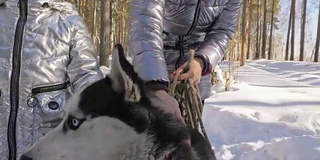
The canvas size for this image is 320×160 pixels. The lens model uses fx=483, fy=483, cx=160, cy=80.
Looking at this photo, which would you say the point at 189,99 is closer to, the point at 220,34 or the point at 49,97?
the point at 220,34

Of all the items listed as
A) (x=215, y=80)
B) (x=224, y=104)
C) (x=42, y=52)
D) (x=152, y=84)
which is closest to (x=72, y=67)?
(x=42, y=52)

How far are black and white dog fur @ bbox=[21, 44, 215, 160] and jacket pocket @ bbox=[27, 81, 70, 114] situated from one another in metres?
0.27

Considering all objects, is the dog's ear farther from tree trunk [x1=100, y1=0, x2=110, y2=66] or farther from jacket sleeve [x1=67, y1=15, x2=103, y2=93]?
tree trunk [x1=100, y1=0, x2=110, y2=66]

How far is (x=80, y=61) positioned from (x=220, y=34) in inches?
32.5

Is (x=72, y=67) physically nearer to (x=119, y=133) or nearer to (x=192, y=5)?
(x=119, y=133)

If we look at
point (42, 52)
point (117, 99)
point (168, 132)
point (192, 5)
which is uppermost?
point (192, 5)

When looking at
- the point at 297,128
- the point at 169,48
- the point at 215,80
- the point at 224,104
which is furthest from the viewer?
the point at 215,80

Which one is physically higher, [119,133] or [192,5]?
[192,5]

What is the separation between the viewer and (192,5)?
2.52 m

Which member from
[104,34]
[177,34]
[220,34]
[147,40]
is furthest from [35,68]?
[104,34]

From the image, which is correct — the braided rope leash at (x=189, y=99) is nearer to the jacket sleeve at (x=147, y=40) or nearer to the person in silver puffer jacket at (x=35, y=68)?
the jacket sleeve at (x=147, y=40)

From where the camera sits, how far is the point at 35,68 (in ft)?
7.11

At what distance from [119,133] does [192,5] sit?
3.08ft

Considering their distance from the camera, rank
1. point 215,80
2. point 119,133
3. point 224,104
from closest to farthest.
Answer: point 119,133
point 224,104
point 215,80
